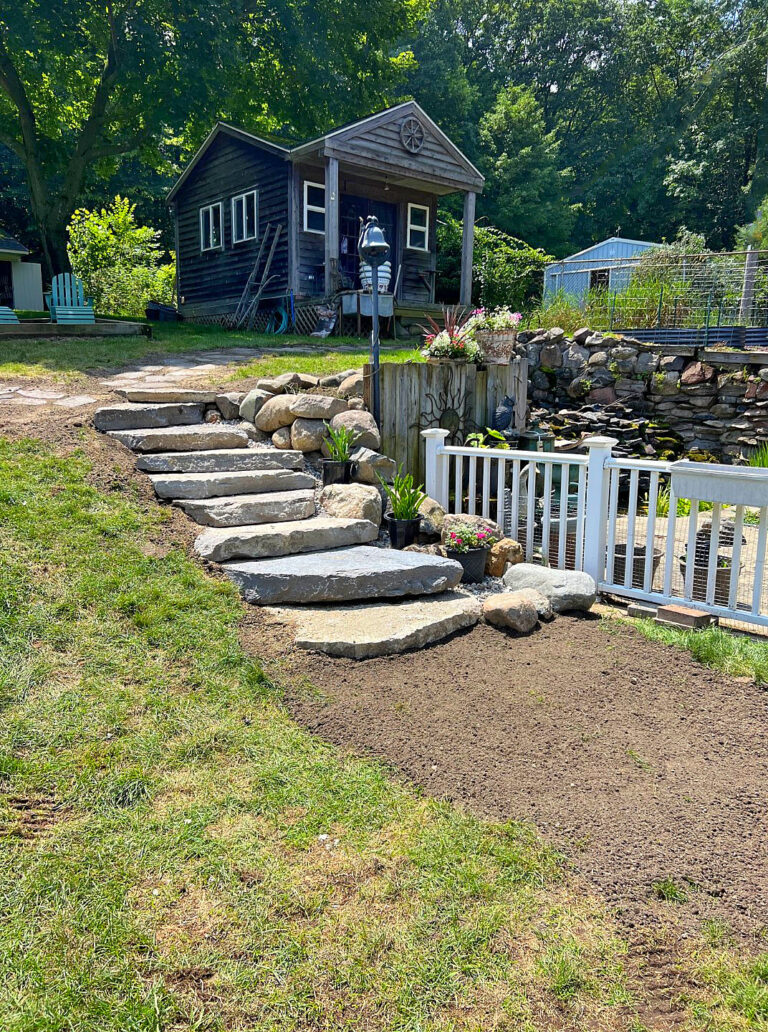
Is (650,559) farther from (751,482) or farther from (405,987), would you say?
(405,987)

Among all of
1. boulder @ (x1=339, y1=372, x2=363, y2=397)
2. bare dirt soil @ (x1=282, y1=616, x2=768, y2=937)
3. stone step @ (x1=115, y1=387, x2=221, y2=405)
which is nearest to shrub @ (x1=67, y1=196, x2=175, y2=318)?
stone step @ (x1=115, y1=387, x2=221, y2=405)

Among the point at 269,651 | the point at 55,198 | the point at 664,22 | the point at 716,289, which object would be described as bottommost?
the point at 269,651

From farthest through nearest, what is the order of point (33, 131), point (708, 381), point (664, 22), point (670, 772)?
point (664, 22) < point (33, 131) < point (708, 381) < point (670, 772)

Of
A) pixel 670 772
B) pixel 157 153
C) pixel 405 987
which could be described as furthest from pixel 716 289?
pixel 157 153

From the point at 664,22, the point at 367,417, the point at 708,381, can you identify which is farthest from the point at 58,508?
the point at 664,22

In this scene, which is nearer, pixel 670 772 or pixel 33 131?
pixel 670 772

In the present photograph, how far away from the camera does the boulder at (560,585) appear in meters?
4.05

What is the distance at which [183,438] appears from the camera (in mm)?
4953

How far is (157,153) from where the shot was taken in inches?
715

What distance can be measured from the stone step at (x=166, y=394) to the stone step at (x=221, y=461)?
768mm

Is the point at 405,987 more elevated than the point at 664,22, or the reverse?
the point at 664,22

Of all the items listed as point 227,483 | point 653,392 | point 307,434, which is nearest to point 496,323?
point 307,434

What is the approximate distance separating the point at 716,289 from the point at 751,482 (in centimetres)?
897

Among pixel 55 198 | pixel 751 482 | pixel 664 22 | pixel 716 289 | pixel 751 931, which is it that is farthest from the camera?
pixel 664 22
